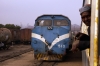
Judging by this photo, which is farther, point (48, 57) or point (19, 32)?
point (19, 32)

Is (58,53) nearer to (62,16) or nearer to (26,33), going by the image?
(62,16)

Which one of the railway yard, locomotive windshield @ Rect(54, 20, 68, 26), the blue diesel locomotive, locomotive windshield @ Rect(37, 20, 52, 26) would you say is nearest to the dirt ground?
the railway yard

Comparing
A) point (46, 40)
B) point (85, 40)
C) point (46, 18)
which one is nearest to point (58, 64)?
point (46, 40)

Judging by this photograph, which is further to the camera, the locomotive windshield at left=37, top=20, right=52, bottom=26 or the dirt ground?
the dirt ground

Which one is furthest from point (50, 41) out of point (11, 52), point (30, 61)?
point (11, 52)

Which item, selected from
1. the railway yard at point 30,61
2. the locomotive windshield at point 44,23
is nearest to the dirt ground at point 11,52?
the railway yard at point 30,61

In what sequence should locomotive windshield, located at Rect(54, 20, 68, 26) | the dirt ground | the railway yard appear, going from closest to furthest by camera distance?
the railway yard < locomotive windshield, located at Rect(54, 20, 68, 26) < the dirt ground

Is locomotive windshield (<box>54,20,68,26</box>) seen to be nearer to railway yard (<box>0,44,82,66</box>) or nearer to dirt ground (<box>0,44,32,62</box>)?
railway yard (<box>0,44,82,66</box>)

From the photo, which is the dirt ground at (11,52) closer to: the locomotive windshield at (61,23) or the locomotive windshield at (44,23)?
the locomotive windshield at (44,23)

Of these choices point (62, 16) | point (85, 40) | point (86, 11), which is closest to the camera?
point (86, 11)

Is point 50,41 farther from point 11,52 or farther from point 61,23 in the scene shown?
point 11,52

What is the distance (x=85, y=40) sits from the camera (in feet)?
5.07

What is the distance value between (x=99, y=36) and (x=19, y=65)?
28.6 feet

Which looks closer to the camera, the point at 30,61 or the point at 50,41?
the point at 50,41
